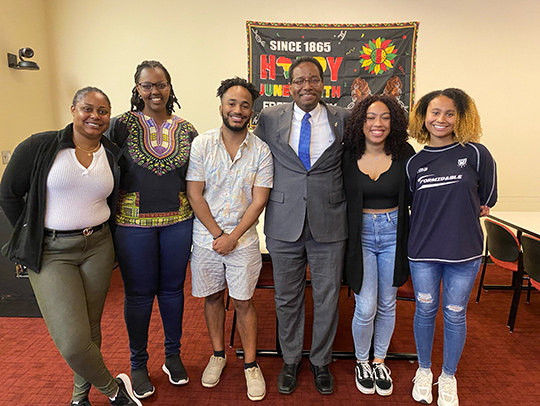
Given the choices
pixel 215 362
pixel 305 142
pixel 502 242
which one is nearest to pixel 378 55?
pixel 502 242

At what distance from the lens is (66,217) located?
5.32ft

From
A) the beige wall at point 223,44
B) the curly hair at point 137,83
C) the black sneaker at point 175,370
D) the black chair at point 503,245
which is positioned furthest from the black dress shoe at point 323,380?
the beige wall at point 223,44

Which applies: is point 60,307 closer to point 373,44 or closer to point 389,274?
point 389,274

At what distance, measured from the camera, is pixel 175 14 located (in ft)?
13.1

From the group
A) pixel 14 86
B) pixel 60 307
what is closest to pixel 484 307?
pixel 60 307

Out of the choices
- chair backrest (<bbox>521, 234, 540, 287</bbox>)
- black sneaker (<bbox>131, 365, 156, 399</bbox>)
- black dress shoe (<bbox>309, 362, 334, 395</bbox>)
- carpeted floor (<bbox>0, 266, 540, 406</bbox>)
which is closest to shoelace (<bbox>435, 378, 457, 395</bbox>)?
carpeted floor (<bbox>0, 266, 540, 406</bbox>)

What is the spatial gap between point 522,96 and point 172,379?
456 cm

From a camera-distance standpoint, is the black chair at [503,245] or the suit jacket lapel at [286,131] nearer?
the suit jacket lapel at [286,131]

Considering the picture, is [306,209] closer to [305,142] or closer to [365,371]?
[305,142]

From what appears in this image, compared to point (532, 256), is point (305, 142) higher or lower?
higher

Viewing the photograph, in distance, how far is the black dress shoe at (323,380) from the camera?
6.76ft

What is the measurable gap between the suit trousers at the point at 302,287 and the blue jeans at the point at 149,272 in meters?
0.51

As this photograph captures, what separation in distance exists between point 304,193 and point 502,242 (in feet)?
7.03

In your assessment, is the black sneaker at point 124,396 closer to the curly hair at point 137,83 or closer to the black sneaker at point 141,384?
the black sneaker at point 141,384
